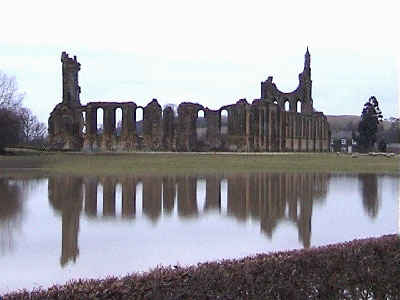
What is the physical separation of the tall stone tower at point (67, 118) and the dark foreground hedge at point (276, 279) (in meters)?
58.2

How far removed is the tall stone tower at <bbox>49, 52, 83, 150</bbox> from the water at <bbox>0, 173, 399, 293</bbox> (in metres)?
37.3

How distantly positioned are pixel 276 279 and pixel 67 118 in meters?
59.3

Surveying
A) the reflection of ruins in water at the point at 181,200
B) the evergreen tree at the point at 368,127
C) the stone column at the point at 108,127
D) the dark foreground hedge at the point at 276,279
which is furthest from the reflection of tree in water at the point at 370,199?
the evergreen tree at the point at 368,127

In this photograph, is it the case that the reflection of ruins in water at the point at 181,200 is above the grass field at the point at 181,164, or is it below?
below

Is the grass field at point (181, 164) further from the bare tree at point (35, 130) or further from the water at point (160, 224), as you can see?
the bare tree at point (35, 130)

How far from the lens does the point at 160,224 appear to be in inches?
566

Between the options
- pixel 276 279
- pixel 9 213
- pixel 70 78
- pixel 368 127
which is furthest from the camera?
pixel 368 127

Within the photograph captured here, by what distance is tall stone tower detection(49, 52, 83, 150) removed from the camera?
62062mm

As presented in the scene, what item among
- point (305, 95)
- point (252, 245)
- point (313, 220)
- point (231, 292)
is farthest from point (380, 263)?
point (305, 95)

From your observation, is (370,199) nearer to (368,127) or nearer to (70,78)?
(70,78)

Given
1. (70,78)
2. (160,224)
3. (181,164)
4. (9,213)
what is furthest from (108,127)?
(160,224)

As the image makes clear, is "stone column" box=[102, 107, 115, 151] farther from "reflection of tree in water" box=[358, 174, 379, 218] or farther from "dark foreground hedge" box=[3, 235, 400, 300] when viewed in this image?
"dark foreground hedge" box=[3, 235, 400, 300]

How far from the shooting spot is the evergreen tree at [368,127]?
76688mm

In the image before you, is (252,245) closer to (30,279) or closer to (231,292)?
(30,279)
